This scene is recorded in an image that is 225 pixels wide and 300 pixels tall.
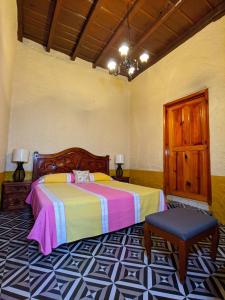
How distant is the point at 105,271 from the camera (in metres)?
1.50

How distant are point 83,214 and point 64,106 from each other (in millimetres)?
2945

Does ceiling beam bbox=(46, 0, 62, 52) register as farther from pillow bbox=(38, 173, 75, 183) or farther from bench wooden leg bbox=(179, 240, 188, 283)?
bench wooden leg bbox=(179, 240, 188, 283)

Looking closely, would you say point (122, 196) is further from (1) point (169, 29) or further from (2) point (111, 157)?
(1) point (169, 29)

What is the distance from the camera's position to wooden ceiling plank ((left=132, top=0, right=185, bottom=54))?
274 centimetres

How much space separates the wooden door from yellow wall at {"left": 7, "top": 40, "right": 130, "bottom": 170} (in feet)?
4.82

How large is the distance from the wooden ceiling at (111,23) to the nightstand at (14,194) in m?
3.08

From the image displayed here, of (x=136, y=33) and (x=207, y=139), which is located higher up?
(x=136, y=33)

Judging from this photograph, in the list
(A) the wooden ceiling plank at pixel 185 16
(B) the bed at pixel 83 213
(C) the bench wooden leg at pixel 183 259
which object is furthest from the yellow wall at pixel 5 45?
(C) the bench wooden leg at pixel 183 259

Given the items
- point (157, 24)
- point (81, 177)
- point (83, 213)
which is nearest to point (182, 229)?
point (83, 213)

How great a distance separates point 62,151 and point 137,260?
2876 millimetres

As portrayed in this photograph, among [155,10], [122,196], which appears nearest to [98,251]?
[122,196]

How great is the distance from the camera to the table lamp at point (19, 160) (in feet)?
→ 10.5

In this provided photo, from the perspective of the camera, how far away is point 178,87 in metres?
3.53

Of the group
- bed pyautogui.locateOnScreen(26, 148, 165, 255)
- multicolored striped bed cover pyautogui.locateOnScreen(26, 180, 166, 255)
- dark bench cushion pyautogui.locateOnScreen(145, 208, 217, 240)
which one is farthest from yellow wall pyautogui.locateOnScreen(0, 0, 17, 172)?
dark bench cushion pyautogui.locateOnScreen(145, 208, 217, 240)
